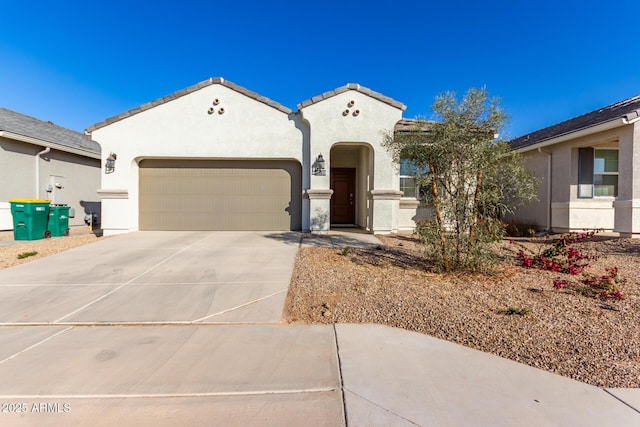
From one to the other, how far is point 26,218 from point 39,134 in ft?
14.7

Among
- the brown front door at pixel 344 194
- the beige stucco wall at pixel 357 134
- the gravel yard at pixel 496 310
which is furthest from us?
the brown front door at pixel 344 194

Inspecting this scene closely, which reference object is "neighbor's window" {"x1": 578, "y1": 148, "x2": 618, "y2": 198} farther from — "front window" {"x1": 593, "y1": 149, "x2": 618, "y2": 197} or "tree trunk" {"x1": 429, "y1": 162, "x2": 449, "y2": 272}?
"tree trunk" {"x1": 429, "y1": 162, "x2": 449, "y2": 272}

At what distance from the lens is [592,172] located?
10.3m

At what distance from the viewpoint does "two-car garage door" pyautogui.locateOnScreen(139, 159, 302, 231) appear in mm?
10367

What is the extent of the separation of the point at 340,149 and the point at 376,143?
236cm

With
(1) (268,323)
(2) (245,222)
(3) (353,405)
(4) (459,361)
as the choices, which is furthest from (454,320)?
(2) (245,222)

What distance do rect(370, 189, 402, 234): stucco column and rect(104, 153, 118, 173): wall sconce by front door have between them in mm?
8539

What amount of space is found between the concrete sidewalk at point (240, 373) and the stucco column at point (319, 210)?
17.1ft

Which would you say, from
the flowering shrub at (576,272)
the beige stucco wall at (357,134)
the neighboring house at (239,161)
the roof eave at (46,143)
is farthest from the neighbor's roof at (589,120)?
the roof eave at (46,143)

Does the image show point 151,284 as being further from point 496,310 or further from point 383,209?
point 383,209

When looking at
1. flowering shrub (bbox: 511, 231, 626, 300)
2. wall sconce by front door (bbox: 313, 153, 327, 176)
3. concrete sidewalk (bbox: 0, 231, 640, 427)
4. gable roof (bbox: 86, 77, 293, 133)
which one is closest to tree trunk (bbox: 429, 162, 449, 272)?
flowering shrub (bbox: 511, 231, 626, 300)

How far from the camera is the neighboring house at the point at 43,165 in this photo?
10383 mm

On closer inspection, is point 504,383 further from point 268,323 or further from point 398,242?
point 398,242

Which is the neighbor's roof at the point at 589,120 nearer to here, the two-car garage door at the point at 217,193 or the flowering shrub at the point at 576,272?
the flowering shrub at the point at 576,272
